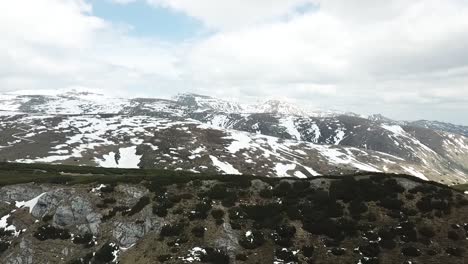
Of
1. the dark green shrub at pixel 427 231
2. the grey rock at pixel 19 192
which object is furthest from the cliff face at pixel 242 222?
the grey rock at pixel 19 192

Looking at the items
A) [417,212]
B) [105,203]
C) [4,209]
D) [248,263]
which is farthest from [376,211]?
[4,209]

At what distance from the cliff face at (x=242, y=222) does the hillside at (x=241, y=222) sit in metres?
0.10

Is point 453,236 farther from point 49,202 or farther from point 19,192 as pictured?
point 19,192

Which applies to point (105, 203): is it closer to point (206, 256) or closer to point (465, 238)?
point (206, 256)

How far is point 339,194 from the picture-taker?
41719 mm

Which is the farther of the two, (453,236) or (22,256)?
(22,256)

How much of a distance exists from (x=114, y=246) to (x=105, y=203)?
296 inches

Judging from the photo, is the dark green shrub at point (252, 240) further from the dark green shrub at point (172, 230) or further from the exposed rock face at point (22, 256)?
the exposed rock face at point (22, 256)

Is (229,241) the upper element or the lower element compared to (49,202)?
upper

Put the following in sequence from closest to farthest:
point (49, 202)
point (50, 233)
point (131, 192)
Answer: point (50, 233)
point (49, 202)
point (131, 192)

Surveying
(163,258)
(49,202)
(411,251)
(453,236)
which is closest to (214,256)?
(163,258)

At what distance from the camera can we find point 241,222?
3953 centimetres

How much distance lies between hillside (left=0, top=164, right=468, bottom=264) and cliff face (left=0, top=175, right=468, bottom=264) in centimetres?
10

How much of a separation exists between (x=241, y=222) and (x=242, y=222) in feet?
0.32
